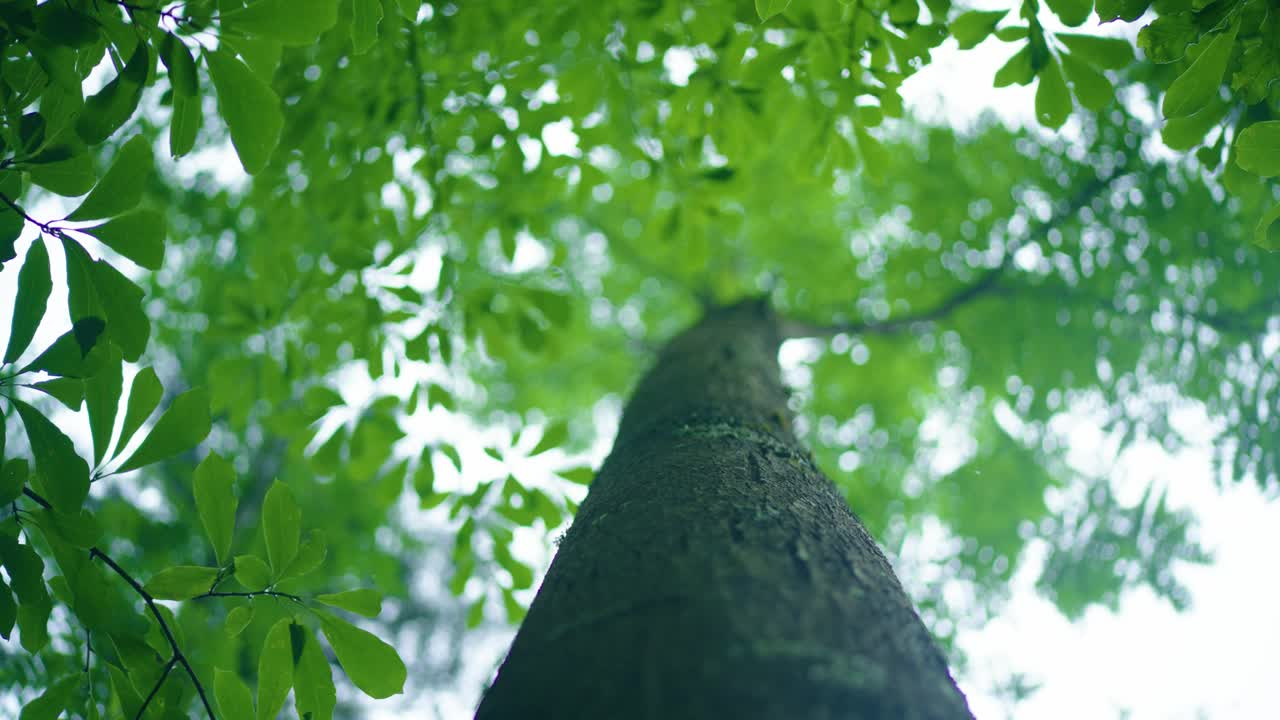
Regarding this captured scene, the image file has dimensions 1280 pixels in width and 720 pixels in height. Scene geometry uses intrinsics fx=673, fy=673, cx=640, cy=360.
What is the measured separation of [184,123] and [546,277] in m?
2.21

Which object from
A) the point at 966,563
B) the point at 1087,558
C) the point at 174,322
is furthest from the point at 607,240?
the point at 1087,558

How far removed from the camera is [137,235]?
105cm

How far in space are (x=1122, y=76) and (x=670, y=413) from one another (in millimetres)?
2820

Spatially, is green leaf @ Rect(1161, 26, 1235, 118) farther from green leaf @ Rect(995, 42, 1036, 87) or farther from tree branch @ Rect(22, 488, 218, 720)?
tree branch @ Rect(22, 488, 218, 720)

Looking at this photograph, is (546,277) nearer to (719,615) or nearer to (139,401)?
(139,401)

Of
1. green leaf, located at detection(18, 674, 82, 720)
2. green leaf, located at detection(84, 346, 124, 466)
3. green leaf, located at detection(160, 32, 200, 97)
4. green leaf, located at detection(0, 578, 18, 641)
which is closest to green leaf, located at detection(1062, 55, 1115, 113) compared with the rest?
green leaf, located at detection(160, 32, 200, 97)

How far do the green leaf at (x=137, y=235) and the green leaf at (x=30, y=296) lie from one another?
3.0 inches

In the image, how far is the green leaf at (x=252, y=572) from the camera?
110cm

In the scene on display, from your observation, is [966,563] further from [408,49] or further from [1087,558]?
[408,49]

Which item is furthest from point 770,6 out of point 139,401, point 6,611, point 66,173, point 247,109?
point 6,611

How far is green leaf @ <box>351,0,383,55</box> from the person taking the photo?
1.17 meters

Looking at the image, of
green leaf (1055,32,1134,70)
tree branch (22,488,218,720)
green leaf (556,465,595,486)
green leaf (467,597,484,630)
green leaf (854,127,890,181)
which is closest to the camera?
tree branch (22,488,218,720)

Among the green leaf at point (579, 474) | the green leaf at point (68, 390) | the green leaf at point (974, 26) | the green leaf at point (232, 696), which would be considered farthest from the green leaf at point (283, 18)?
the green leaf at point (579, 474)

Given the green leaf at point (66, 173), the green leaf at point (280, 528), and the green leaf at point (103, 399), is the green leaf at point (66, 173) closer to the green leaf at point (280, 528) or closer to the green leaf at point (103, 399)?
the green leaf at point (103, 399)
